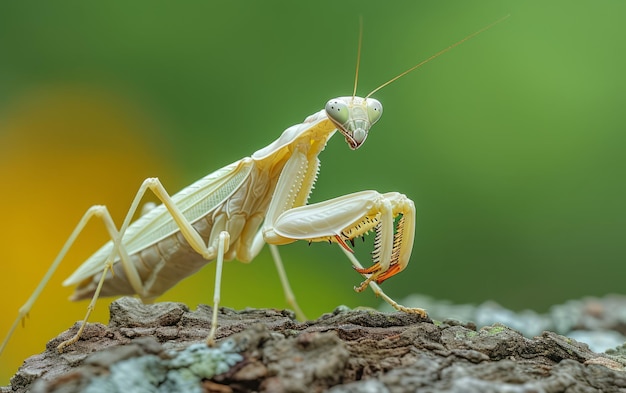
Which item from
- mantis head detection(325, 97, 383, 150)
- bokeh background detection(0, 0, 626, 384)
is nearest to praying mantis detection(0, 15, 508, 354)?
mantis head detection(325, 97, 383, 150)

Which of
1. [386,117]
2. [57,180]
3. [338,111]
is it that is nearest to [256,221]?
[338,111]

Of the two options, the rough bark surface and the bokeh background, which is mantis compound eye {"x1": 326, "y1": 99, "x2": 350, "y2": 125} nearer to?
the rough bark surface

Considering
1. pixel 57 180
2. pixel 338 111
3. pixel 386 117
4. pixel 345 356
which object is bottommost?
pixel 345 356

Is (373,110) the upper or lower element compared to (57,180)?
lower

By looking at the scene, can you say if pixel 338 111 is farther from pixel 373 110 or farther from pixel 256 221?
pixel 256 221

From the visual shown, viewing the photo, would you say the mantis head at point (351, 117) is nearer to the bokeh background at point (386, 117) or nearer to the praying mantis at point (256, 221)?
the praying mantis at point (256, 221)

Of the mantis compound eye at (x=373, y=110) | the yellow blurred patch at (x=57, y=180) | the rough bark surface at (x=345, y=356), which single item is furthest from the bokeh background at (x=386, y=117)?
the rough bark surface at (x=345, y=356)
